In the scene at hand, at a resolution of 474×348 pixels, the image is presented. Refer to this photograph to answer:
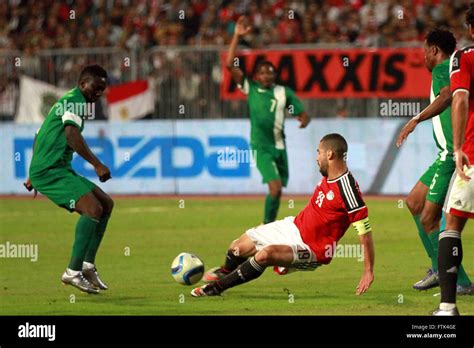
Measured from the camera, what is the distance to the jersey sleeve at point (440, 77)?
1215cm

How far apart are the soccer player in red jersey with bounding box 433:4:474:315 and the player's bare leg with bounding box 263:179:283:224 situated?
7.16 m

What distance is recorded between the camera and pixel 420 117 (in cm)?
1148

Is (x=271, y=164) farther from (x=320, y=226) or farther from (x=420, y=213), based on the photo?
(x=320, y=226)

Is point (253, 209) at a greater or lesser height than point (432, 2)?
lesser

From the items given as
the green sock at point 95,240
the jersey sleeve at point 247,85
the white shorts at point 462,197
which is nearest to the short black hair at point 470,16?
the white shorts at point 462,197

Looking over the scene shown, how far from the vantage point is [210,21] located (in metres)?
28.6

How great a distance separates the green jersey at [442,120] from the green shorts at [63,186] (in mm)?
3798

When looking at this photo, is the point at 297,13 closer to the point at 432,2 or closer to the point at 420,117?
the point at 432,2

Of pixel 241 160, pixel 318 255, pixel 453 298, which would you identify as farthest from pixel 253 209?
pixel 453 298

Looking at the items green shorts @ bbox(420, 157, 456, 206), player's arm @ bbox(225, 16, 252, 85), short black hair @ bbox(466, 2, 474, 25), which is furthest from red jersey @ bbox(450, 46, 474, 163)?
player's arm @ bbox(225, 16, 252, 85)

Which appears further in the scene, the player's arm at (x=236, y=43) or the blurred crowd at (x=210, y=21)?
the blurred crowd at (x=210, y=21)

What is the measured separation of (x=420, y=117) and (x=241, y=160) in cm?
1397

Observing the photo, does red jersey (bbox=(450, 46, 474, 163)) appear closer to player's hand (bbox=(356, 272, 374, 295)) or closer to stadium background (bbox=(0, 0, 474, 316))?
player's hand (bbox=(356, 272, 374, 295))

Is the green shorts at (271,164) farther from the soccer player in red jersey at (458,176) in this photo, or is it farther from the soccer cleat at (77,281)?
the soccer player in red jersey at (458,176)
